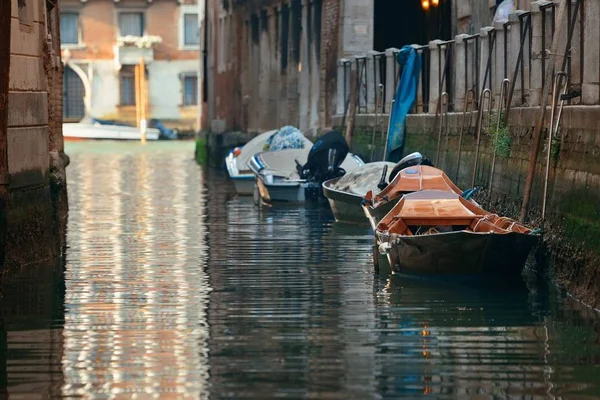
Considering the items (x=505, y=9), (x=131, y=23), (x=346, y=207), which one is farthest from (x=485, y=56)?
(x=131, y=23)

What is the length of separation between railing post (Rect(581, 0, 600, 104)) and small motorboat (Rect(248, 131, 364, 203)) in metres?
11.6

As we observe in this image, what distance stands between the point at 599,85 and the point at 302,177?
1358 cm

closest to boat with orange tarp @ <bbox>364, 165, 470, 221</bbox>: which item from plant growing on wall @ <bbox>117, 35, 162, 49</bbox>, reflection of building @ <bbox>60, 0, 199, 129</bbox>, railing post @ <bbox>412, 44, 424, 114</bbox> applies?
railing post @ <bbox>412, 44, 424, 114</bbox>

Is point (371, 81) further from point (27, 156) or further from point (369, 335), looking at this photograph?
point (369, 335)

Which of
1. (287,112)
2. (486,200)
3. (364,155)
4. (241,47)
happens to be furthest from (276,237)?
(241,47)

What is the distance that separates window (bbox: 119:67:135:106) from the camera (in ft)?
244

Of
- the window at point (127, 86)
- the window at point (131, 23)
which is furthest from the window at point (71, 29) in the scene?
the window at point (127, 86)

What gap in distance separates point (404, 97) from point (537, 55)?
966 centimetres

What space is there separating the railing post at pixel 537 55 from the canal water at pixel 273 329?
2625mm

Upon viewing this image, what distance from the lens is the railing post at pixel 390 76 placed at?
2886 cm

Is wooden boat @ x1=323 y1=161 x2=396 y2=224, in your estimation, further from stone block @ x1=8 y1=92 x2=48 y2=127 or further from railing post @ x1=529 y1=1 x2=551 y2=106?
stone block @ x1=8 y1=92 x2=48 y2=127

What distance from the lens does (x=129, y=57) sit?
73.4 meters

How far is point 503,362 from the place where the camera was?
10734mm

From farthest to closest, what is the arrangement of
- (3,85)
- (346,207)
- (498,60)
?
1. (346,207)
2. (498,60)
3. (3,85)
